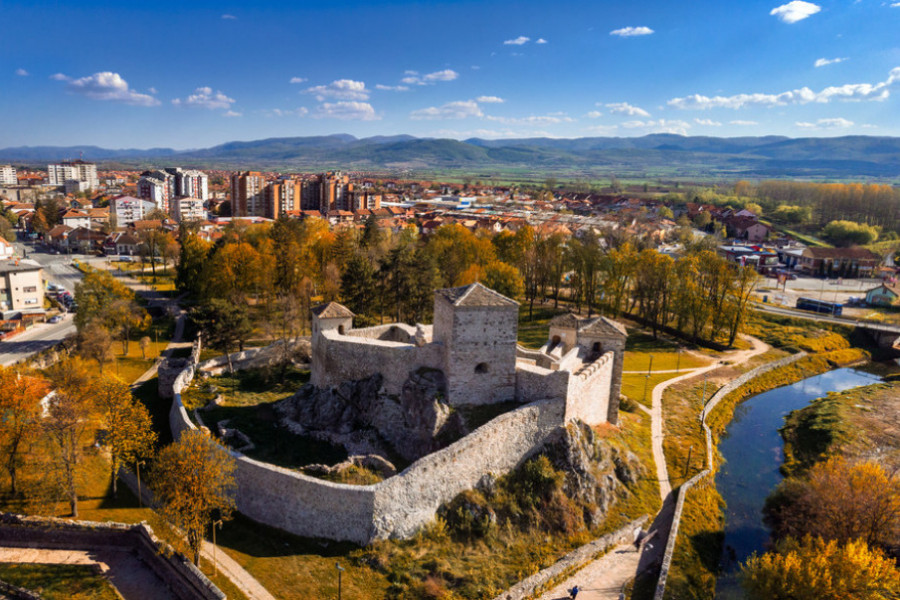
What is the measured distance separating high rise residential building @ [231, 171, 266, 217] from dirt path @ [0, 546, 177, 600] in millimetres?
114574

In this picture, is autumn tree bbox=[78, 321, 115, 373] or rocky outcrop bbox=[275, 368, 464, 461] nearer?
rocky outcrop bbox=[275, 368, 464, 461]

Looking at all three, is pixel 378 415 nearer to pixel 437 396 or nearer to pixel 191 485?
pixel 437 396

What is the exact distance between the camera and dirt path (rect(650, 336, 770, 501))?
30062 millimetres

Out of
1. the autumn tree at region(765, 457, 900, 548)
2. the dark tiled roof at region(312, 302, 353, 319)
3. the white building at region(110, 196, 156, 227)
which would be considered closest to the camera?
the autumn tree at region(765, 457, 900, 548)

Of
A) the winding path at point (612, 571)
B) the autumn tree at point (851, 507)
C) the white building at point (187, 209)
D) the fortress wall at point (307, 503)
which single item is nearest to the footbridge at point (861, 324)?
the autumn tree at point (851, 507)

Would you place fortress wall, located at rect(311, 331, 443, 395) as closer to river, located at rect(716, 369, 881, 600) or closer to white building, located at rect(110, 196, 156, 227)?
river, located at rect(716, 369, 881, 600)

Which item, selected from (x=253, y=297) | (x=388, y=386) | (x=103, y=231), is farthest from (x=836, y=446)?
(x=103, y=231)

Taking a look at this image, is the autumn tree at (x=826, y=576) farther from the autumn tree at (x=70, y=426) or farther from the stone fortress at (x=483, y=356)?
the autumn tree at (x=70, y=426)

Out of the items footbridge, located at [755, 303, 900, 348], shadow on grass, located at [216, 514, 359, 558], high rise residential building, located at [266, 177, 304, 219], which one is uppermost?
high rise residential building, located at [266, 177, 304, 219]

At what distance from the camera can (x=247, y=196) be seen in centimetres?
12788

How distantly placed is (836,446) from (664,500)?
14.3 meters

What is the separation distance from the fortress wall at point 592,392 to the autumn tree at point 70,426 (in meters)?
21.8

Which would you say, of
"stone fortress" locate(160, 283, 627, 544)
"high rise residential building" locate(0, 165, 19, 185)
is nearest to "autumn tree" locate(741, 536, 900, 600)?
"stone fortress" locate(160, 283, 627, 544)

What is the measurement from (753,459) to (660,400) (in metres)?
6.72
